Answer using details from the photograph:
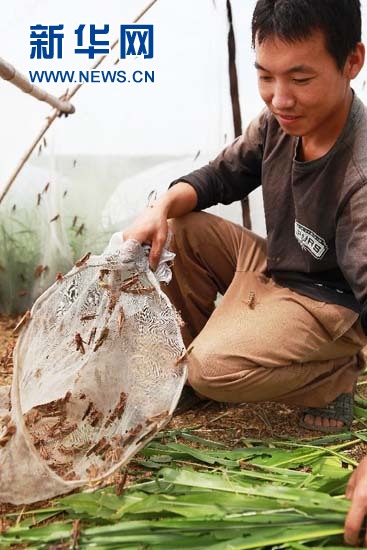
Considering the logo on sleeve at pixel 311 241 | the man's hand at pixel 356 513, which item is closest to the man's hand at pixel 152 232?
the logo on sleeve at pixel 311 241

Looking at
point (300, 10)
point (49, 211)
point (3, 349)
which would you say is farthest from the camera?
point (49, 211)

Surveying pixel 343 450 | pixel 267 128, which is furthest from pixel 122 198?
pixel 343 450

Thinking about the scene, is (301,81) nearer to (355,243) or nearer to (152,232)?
(355,243)

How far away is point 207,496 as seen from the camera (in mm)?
1449

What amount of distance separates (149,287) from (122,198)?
105cm

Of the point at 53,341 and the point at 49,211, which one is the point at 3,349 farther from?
the point at 53,341

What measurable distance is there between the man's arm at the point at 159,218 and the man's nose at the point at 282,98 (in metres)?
0.43

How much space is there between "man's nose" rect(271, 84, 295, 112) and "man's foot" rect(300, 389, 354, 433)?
0.79 m

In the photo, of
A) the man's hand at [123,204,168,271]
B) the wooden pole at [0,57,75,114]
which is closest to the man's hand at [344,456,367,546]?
the man's hand at [123,204,168,271]

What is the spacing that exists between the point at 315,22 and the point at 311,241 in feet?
1.64

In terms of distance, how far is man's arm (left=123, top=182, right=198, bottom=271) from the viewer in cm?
182

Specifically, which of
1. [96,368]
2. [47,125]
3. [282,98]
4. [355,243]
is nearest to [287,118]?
[282,98]

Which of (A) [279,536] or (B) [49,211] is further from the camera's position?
(B) [49,211]

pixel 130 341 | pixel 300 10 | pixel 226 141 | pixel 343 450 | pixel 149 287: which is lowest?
pixel 343 450
